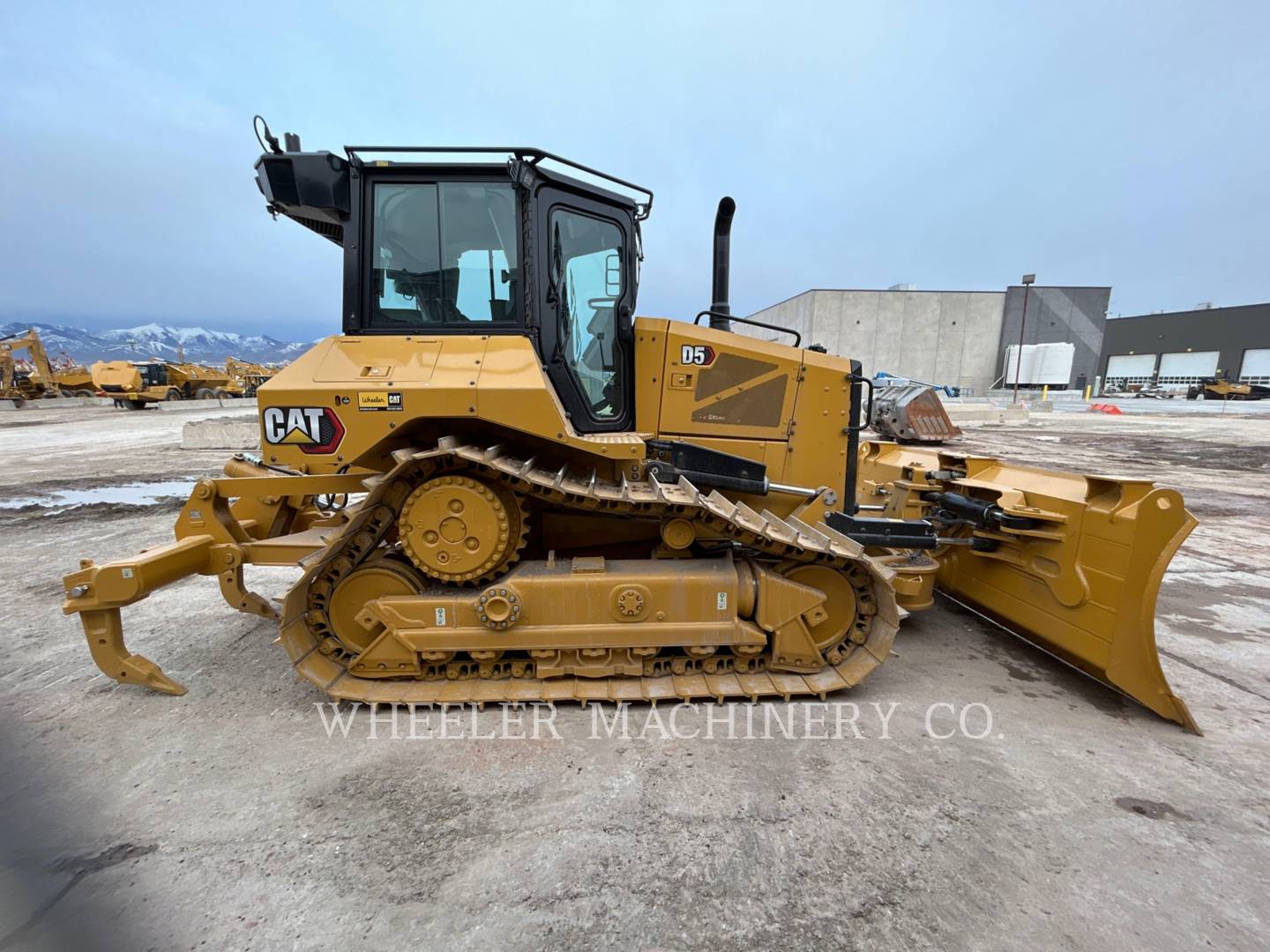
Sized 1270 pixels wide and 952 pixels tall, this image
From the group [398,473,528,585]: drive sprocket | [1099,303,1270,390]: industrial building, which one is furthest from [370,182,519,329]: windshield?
[1099,303,1270,390]: industrial building

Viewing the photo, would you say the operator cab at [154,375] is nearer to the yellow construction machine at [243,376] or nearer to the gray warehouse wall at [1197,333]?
the yellow construction machine at [243,376]

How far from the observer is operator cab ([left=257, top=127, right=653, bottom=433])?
317 cm

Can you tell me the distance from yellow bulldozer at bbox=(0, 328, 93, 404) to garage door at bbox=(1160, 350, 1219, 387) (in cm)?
8884

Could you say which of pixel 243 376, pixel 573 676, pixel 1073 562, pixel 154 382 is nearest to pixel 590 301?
pixel 573 676

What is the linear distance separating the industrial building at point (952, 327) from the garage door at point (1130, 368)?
610 inches

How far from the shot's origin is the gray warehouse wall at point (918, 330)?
48312 millimetres

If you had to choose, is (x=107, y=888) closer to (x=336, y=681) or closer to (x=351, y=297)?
(x=336, y=681)

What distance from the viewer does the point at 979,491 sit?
3.88 m

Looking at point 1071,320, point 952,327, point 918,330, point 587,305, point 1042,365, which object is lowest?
point 587,305

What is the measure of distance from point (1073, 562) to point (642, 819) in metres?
2.87

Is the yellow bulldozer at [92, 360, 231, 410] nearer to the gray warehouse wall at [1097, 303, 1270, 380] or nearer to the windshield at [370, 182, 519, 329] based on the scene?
the windshield at [370, 182, 519, 329]

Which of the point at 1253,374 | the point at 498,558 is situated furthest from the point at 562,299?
the point at 1253,374

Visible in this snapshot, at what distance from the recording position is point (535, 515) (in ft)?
12.0

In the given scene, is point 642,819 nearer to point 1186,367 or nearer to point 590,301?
Result: point 590,301
